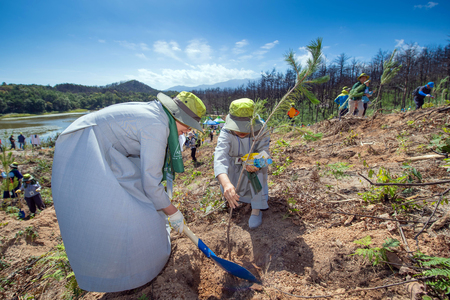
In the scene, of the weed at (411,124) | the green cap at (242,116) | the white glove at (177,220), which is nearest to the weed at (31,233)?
the white glove at (177,220)

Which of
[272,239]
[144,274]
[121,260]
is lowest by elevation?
[272,239]

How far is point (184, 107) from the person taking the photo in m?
1.66

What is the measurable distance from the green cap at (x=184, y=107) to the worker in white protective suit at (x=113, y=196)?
19 millimetres

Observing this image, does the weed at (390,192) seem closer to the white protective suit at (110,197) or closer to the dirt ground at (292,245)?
the dirt ground at (292,245)

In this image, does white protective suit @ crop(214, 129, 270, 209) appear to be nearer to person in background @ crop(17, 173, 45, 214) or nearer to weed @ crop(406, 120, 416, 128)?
weed @ crop(406, 120, 416, 128)

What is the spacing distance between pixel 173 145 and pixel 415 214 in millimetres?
2315

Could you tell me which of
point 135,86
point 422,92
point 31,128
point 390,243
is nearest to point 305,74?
point 390,243

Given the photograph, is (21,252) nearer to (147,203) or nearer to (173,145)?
(147,203)

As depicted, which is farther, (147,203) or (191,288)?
(191,288)

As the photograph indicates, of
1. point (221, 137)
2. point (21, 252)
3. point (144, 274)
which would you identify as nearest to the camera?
point (144, 274)

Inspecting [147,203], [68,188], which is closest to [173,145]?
[147,203]

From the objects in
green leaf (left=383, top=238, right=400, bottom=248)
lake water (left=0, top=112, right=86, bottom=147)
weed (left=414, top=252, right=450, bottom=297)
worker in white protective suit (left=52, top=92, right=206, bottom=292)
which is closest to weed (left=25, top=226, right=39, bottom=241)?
worker in white protective suit (left=52, top=92, right=206, bottom=292)

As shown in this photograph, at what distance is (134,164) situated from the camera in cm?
162

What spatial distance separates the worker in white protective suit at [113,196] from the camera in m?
1.32
